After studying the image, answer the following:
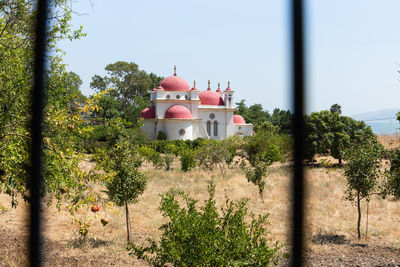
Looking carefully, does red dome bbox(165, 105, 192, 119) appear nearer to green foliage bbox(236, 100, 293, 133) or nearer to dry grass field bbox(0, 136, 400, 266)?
green foliage bbox(236, 100, 293, 133)

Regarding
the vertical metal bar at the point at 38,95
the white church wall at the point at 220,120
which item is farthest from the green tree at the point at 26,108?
the white church wall at the point at 220,120

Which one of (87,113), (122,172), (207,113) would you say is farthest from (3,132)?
(207,113)

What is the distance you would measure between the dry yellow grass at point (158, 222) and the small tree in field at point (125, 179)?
53 cm

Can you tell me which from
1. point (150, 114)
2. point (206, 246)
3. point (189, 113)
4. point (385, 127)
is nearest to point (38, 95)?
point (206, 246)

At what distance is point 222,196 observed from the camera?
16.5 meters

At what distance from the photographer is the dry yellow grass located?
8.61 meters

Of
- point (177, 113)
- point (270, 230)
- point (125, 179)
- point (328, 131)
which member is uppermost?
point (177, 113)

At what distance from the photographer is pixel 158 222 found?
11.6m

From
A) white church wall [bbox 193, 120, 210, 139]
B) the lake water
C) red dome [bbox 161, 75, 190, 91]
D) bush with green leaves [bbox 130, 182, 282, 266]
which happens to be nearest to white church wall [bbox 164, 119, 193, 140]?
white church wall [bbox 193, 120, 210, 139]

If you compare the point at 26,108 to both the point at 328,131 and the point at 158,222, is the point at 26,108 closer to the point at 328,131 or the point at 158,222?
the point at 158,222

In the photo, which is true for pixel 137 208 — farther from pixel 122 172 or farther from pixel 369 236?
pixel 369 236

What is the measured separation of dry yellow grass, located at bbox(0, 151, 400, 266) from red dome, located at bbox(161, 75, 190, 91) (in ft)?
86.1

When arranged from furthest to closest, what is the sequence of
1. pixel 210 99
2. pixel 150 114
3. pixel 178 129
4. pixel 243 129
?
pixel 243 129
pixel 210 99
pixel 150 114
pixel 178 129

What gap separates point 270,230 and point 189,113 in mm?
32182
